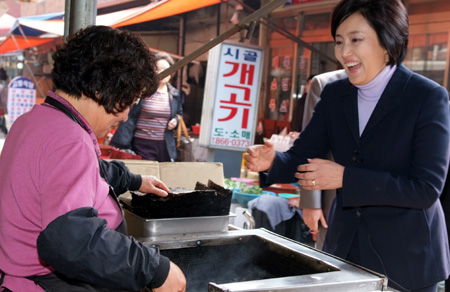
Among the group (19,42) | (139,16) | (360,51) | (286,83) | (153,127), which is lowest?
(153,127)

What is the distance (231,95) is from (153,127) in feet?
3.17

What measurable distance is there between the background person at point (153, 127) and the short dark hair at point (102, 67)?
3.95 meters

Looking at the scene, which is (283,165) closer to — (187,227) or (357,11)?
(187,227)

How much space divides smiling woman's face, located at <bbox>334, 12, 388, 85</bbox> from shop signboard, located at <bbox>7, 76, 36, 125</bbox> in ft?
26.6

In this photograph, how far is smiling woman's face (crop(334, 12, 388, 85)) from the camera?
6.24 feet

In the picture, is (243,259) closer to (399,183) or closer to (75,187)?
(399,183)

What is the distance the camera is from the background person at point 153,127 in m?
5.56

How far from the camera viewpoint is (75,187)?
4.37 feet

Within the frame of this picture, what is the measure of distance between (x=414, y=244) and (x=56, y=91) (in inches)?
52.6

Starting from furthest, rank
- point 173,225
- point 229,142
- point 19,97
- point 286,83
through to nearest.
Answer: point 286,83, point 19,97, point 229,142, point 173,225

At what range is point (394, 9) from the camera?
1874 mm

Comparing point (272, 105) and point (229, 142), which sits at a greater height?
point (272, 105)

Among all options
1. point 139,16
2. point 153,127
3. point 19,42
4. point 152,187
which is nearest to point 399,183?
point 152,187

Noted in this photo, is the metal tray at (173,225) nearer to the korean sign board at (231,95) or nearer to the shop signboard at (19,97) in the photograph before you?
the korean sign board at (231,95)
